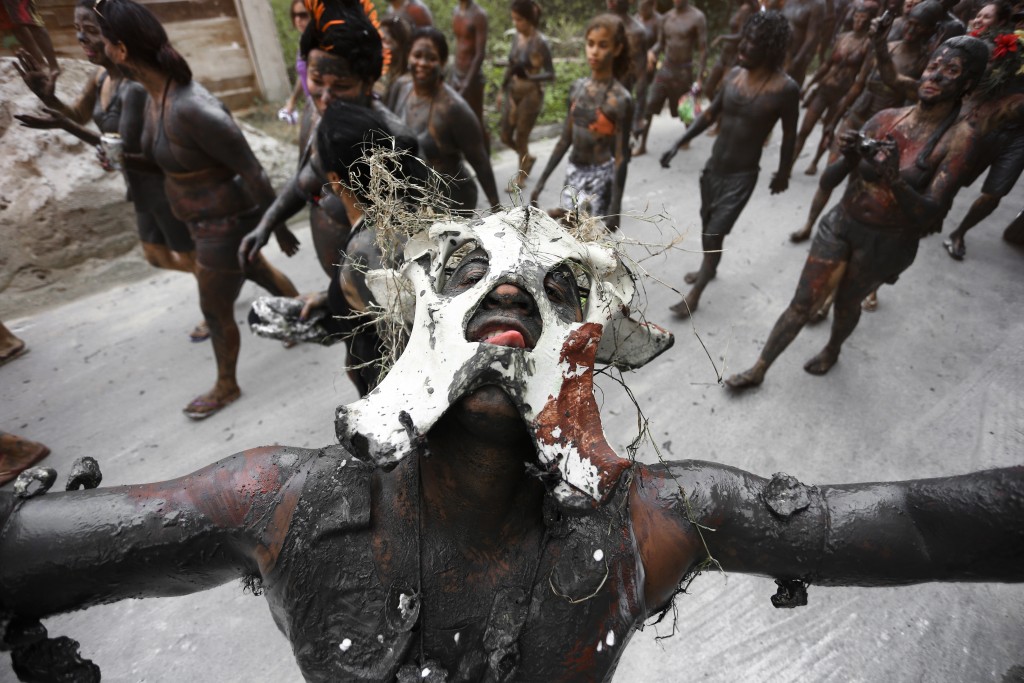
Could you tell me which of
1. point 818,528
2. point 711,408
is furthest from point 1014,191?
point 818,528

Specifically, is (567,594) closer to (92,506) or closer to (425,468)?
(425,468)

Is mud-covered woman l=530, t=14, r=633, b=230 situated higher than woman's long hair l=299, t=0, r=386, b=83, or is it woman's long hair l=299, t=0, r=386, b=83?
woman's long hair l=299, t=0, r=386, b=83

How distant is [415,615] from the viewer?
1.20 meters

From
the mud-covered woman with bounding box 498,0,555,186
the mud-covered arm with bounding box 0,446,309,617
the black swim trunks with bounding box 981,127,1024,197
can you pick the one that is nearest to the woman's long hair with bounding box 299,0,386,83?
the mud-covered arm with bounding box 0,446,309,617

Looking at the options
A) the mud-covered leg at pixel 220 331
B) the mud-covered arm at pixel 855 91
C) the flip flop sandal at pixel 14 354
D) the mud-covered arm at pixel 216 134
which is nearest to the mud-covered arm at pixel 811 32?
the mud-covered arm at pixel 855 91

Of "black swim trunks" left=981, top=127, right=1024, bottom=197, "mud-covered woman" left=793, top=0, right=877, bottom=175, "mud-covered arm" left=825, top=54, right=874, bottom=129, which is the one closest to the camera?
"black swim trunks" left=981, top=127, right=1024, bottom=197

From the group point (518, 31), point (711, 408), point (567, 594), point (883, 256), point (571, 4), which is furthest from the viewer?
point (571, 4)

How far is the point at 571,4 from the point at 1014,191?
11620 mm

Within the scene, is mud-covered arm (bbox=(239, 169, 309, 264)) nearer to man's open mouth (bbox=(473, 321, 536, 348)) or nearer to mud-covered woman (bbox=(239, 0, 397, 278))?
mud-covered woman (bbox=(239, 0, 397, 278))

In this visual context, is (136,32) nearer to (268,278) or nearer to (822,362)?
(268,278)

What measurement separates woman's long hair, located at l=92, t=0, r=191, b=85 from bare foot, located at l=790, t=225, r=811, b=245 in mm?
5263

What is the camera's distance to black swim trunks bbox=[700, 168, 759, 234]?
13.5ft

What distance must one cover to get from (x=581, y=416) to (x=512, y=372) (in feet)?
0.57

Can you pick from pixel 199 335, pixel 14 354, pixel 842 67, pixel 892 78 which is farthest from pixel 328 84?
pixel 842 67
